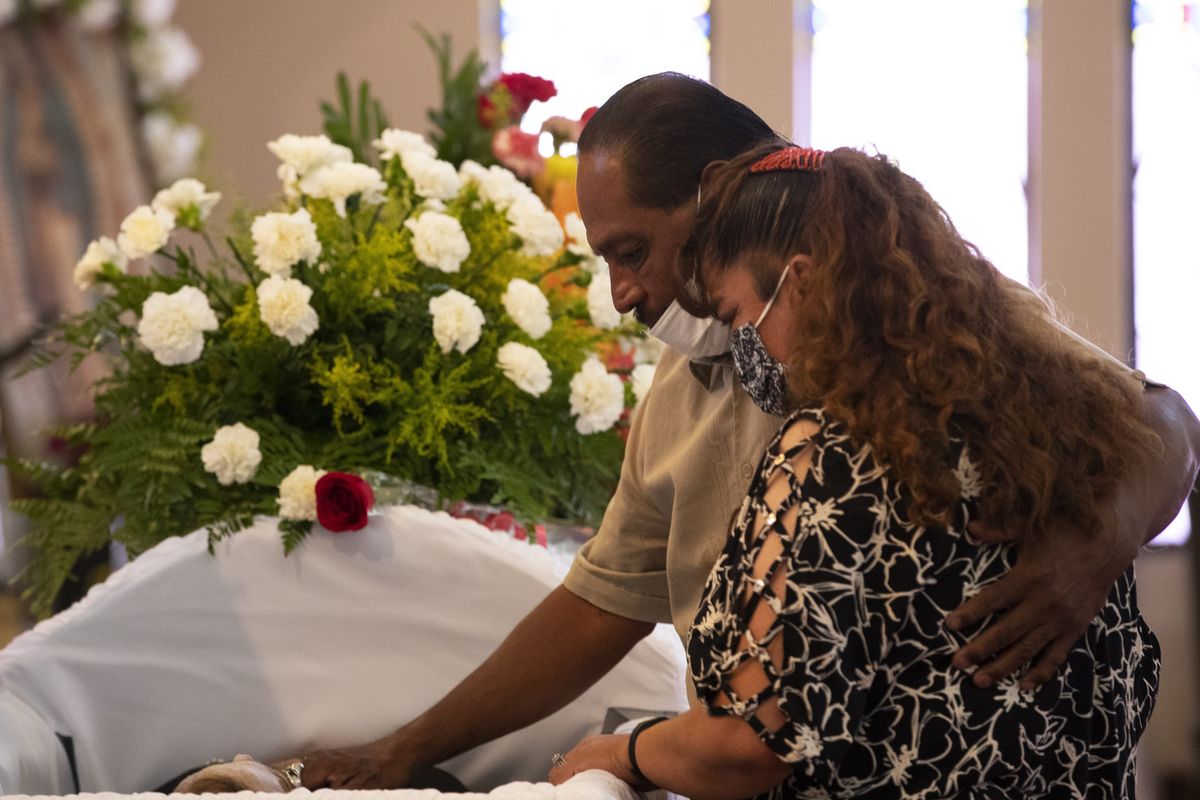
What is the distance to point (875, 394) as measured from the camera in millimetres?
1045

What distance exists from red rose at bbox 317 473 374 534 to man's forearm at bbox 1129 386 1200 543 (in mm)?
1075

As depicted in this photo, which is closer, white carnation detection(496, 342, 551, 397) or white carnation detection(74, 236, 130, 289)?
white carnation detection(496, 342, 551, 397)

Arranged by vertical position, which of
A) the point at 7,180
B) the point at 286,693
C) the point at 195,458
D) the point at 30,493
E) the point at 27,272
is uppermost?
the point at 7,180

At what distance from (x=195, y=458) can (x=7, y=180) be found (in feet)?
2.05

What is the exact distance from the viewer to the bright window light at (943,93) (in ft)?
13.3

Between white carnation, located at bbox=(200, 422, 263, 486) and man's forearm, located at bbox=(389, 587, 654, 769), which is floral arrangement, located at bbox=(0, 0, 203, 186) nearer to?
white carnation, located at bbox=(200, 422, 263, 486)

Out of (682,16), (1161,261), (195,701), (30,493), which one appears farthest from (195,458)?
(1161,261)

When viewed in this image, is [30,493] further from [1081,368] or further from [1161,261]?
[1161,261]

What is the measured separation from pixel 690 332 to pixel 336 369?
73 centimetres

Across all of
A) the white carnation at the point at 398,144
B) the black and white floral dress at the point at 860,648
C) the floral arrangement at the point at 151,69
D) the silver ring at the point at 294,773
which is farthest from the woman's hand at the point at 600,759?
the floral arrangement at the point at 151,69

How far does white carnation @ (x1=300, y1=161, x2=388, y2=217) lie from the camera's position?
2152 millimetres

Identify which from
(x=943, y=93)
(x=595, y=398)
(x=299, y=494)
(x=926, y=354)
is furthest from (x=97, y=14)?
(x=943, y=93)

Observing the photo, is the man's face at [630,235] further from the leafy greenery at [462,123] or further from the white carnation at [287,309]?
the leafy greenery at [462,123]

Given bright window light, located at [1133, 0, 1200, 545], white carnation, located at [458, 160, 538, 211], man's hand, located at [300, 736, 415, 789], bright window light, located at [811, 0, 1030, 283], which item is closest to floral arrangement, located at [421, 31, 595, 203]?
white carnation, located at [458, 160, 538, 211]
